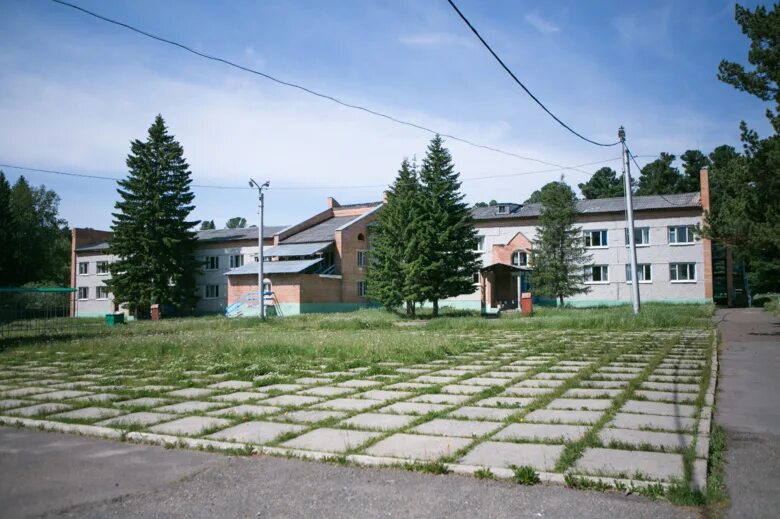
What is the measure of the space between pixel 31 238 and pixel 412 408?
233 ft

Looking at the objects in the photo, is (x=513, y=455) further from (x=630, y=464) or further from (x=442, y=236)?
(x=442, y=236)

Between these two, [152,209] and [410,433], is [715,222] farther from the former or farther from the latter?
[152,209]

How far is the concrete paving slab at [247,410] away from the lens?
712cm

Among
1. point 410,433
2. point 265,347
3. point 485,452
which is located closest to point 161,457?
point 410,433

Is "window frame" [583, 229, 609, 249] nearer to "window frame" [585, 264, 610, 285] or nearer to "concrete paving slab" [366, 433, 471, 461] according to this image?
"window frame" [585, 264, 610, 285]

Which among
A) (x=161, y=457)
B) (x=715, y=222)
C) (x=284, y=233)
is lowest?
(x=161, y=457)

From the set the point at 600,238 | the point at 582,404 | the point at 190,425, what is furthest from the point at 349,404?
the point at 600,238

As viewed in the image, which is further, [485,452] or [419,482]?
[485,452]

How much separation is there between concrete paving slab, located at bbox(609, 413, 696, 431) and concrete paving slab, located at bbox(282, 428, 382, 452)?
2.60 m

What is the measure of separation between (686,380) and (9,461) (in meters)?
8.81

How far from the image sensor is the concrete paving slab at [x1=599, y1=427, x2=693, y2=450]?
5.36 meters

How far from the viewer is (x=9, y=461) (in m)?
5.34

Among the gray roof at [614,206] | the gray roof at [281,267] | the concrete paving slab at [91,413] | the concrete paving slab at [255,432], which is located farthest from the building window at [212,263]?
the concrete paving slab at [255,432]

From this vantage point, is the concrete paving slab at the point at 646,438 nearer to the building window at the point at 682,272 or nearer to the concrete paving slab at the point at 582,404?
the concrete paving slab at the point at 582,404
